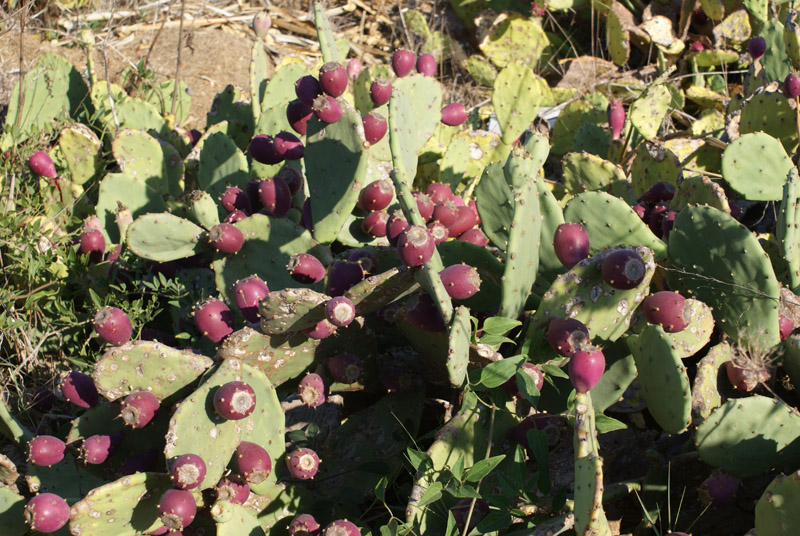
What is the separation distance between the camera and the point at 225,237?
206cm

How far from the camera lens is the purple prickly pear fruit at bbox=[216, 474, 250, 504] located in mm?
1632

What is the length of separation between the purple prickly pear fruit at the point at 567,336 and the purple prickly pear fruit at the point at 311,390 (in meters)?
0.60

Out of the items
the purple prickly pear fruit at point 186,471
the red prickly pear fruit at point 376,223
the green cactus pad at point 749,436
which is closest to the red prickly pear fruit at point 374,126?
the red prickly pear fruit at point 376,223

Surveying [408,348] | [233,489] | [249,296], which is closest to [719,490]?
[408,348]

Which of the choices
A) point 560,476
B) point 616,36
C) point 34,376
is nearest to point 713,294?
point 560,476

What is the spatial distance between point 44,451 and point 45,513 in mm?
241

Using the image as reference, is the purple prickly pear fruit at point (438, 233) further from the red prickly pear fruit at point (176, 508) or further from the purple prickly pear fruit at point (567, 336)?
the red prickly pear fruit at point (176, 508)

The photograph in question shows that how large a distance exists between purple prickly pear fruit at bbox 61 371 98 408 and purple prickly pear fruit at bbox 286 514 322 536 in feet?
2.11

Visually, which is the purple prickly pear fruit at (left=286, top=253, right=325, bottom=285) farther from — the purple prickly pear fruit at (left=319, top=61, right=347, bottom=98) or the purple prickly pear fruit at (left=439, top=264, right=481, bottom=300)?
the purple prickly pear fruit at (left=319, top=61, right=347, bottom=98)

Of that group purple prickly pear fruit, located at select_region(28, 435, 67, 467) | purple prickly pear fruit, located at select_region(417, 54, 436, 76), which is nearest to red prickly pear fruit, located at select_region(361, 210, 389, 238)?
purple prickly pear fruit, located at select_region(417, 54, 436, 76)

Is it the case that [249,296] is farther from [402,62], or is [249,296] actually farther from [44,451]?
[402,62]

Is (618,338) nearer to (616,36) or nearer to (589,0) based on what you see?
(616,36)

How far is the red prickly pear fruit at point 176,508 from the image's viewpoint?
5.06ft

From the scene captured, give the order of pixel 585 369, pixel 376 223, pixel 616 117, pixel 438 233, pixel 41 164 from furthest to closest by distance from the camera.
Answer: pixel 616 117
pixel 41 164
pixel 376 223
pixel 438 233
pixel 585 369
